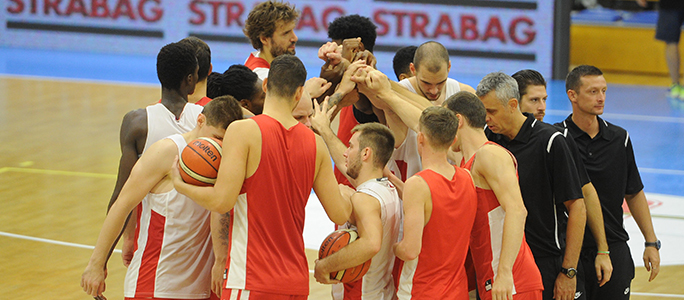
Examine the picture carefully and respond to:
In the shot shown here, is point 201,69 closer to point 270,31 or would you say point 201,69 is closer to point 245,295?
point 270,31

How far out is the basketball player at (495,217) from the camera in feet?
12.9

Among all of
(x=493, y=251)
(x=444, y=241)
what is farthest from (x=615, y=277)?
(x=444, y=241)

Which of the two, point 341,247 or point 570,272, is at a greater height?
point 341,247

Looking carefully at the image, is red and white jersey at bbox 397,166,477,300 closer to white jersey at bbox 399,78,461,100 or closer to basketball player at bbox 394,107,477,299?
basketball player at bbox 394,107,477,299

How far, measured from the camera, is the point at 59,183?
30.6ft

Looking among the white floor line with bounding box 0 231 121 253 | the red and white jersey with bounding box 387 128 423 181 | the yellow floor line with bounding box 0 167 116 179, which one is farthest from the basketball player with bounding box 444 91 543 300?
the yellow floor line with bounding box 0 167 116 179

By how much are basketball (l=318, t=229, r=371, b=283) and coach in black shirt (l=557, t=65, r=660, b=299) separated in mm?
1654

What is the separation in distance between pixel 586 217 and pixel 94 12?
697 inches

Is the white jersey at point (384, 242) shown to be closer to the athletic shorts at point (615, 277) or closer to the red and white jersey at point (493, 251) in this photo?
the red and white jersey at point (493, 251)

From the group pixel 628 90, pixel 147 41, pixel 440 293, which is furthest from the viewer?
pixel 147 41

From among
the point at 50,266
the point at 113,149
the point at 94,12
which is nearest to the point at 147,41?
the point at 94,12

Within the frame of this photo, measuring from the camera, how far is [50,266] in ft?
22.1

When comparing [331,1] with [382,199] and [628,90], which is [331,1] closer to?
[628,90]

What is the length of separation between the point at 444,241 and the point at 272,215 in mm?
925
